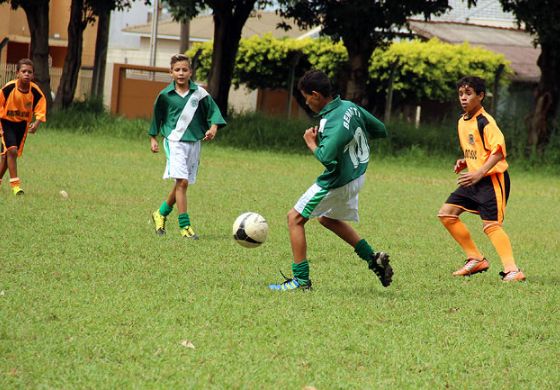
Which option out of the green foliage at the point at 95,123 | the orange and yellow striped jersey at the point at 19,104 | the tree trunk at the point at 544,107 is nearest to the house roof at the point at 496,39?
the tree trunk at the point at 544,107

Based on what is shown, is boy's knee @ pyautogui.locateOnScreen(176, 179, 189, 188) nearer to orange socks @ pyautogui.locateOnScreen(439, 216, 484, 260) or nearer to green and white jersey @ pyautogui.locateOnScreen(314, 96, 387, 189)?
orange socks @ pyautogui.locateOnScreen(439, 216, 484, 260)

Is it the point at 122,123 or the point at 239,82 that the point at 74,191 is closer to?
the point at 122,123

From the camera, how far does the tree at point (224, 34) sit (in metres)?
24.5

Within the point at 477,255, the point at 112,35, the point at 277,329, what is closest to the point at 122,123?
the point at 477,255

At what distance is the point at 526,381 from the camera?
539 centimetres

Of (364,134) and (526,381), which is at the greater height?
(364,134)

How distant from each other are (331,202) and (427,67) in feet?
87.4

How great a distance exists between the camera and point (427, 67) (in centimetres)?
3356

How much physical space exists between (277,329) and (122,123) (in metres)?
19.1

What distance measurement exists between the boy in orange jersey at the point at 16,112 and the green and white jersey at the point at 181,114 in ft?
8.89

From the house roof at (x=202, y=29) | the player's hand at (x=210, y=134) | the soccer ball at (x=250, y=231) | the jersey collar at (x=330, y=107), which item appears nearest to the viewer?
the jersey collar at (x=330, y=107)

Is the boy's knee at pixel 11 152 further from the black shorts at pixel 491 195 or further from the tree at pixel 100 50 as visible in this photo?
the tree at pixel 100 50

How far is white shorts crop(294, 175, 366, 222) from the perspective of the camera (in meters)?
7.41

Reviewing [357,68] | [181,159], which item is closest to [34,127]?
[181,159]
